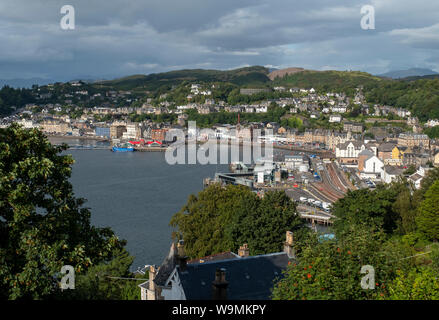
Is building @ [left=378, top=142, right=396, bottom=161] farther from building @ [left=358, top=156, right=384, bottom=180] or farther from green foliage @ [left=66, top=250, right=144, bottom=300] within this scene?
green foliage @ [left=66, top=250, right=144, bottom=300]

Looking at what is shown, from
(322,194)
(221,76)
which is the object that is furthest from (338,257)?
(221,76)

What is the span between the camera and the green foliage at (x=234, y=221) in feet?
28.9

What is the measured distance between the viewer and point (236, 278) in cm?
493

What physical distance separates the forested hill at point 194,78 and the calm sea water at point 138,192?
55.5 metres

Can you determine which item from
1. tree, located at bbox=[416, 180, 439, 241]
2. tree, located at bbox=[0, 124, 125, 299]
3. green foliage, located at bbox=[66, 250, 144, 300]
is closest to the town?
tree, located at bbox=[416, 180, 439, 241]

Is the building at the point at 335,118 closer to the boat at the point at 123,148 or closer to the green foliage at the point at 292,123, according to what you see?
the green foliage at the point at 292,123

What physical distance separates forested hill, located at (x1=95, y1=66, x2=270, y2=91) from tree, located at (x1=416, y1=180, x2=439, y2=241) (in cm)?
7840


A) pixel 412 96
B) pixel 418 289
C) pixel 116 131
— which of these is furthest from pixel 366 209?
pixel 412 96

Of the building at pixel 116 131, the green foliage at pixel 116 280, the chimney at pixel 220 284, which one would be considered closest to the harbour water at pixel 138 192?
the green foliage at pixel 116 280

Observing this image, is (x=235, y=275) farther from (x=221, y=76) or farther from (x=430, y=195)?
(x=221, y=76)

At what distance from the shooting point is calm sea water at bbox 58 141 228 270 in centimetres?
1398

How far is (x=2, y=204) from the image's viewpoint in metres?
3.47

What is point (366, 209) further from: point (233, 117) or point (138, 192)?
point (233, 117)
